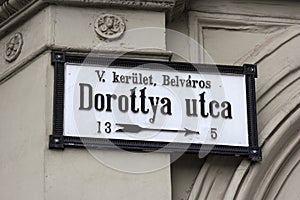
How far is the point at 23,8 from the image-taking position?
490 cm

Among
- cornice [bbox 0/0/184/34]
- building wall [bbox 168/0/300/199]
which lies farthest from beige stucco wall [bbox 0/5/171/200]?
building wall [bbox 168/0/300/199]

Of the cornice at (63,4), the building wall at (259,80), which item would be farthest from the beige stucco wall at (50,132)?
the building wall at (259,80)

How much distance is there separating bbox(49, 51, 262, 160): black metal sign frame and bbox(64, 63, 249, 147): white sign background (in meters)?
0.02

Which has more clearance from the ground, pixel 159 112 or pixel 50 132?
pixel 159 112

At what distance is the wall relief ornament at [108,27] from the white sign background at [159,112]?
0.58 ft

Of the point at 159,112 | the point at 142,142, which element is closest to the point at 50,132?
the point at 142,142

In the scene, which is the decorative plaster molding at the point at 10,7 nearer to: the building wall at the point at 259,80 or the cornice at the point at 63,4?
the cornice at the point at 63,4

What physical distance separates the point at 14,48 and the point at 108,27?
1.68 ft

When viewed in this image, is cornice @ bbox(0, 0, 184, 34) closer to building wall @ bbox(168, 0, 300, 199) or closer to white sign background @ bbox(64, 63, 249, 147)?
building wall @ bbox(168, 0, 300, 199)

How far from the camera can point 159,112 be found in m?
4.70

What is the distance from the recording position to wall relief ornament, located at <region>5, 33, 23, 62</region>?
16.0 ft

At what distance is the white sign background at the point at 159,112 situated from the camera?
4602 mm

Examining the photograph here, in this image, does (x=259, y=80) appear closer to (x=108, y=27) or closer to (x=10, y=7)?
(x=108, y=27)

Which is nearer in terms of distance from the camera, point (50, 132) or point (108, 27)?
point (50, 132)
